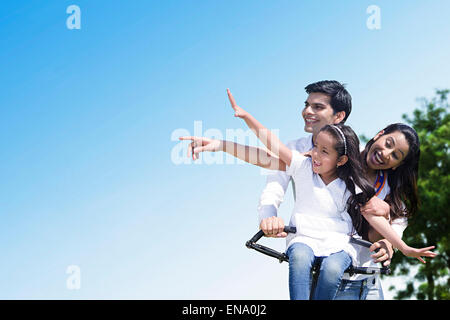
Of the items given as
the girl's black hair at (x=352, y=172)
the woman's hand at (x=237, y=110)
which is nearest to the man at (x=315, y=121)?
the girl's black hair at (x=352, y=172)

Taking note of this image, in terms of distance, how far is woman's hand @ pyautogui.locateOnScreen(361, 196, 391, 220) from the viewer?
12.3 ft

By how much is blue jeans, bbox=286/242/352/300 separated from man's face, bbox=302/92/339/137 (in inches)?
45.6

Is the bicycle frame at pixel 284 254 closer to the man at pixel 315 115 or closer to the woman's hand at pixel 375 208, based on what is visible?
the woman's hand at pixel 375 208

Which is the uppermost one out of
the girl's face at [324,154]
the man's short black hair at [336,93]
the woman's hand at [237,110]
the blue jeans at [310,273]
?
the man's short black hair at [336,93]

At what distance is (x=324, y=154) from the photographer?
3.71 metres

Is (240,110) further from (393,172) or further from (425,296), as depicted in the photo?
(425,296)

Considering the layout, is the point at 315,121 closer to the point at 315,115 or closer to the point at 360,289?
the point at 315,115

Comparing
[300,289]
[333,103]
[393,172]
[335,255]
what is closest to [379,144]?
[393,172]

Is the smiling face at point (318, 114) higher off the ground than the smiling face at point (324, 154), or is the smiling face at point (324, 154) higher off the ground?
the smiling face at point (318, 114)

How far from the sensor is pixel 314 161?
12.3ft

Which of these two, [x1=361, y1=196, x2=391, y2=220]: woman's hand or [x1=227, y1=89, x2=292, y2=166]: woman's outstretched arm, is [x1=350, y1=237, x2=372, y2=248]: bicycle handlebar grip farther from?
[x1=227, y1=89, x2=292, y2=166]: woman's outstretched arm

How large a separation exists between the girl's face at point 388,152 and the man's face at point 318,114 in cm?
48

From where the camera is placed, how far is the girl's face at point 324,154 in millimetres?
3689
